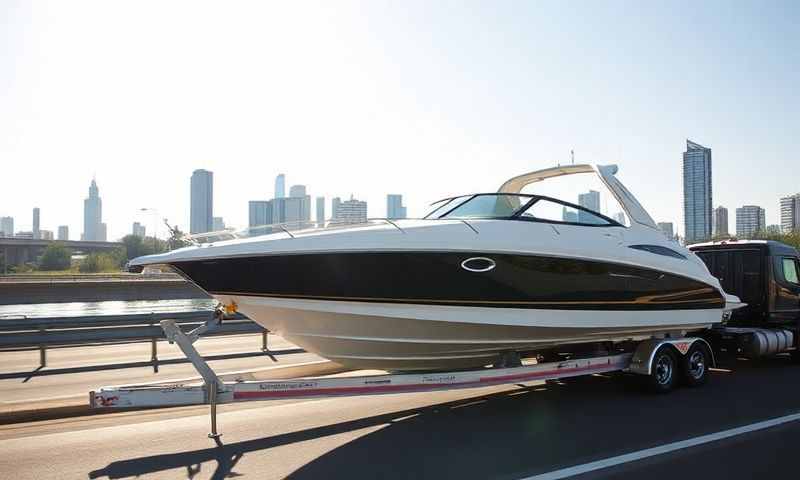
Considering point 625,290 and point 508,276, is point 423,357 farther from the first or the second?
point 625,290

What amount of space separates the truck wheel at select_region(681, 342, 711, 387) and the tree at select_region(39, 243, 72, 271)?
94424mm

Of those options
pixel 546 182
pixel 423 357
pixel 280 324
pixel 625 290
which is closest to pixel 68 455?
pixel 280 324

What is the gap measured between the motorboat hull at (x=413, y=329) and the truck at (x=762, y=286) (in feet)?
15.8

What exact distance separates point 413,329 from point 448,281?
61 centimetres

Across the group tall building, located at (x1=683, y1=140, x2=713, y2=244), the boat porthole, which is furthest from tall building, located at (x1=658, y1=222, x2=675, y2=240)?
tall building, located at (x1=683, y1=140, x2=713, y2=244)

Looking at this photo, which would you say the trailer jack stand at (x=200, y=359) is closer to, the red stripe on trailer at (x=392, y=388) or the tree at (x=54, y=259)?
the red stripe on trailer at (x=392, y=388)

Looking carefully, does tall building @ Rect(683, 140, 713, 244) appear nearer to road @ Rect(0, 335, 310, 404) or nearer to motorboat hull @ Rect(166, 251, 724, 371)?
road @ Rect(0, 335, 310, 404)

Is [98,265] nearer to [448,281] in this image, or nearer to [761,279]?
[761,279]

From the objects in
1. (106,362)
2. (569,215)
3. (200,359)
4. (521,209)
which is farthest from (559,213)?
(106,362)

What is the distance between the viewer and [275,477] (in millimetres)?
4926

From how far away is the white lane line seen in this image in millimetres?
4973

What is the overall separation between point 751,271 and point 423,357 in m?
7.58

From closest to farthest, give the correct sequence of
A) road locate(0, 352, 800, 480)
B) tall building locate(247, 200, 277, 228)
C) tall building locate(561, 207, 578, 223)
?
1. road locate(0, 352, 800, 480)
2. tall building locate(561, 207, 578, 223)
3. tall building locate(247, 200, 277, 228)

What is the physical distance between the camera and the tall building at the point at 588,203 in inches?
313
